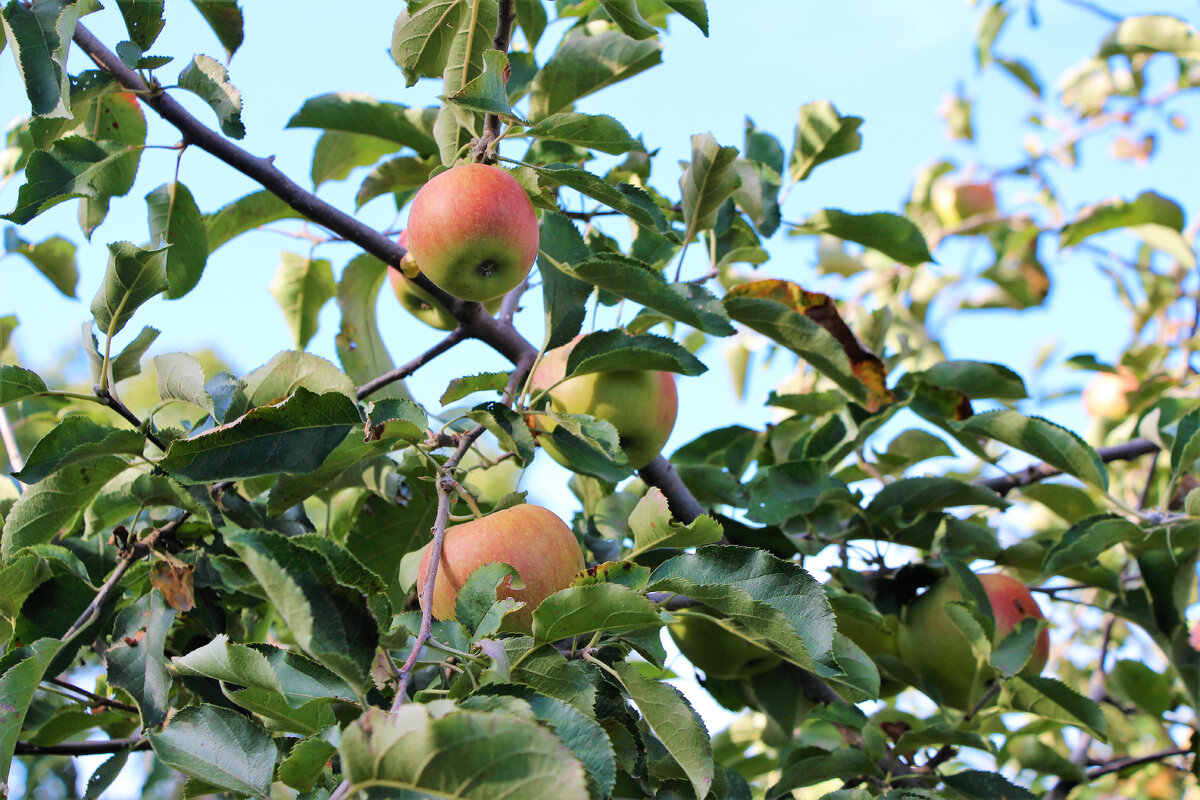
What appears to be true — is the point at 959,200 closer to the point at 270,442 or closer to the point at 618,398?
the point at 618,398

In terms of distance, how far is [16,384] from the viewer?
1.11 meters

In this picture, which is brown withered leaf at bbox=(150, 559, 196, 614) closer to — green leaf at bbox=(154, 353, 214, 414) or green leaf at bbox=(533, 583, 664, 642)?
green leaf at bbox=(154, 353, 214, 414)

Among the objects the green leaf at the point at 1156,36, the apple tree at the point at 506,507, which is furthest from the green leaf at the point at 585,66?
the green leaf at the point at 1156,36

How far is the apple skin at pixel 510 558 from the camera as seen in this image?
100cm

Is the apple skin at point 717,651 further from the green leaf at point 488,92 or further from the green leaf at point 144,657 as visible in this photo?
the green leaf at point 488,92

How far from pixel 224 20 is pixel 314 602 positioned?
3.72ft

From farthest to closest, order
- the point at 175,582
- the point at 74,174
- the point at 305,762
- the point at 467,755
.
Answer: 1. the point at 74,174
2. the point at 175,582
3. the point at 305,762
4. the point at 467,755

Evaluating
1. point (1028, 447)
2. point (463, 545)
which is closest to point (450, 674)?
point (463, 545)

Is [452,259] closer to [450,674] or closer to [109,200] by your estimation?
[450,674]

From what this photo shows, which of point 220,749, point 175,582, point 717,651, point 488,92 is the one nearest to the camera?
point 220,749

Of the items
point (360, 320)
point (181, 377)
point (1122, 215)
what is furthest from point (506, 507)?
point (1122, 215)

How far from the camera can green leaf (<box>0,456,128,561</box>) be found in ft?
3.71

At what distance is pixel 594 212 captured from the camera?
5.62ft

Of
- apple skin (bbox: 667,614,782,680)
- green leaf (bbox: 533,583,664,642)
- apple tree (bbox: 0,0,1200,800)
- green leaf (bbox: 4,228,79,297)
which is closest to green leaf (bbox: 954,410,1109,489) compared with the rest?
apple tree (bbox: 0,0,1200,800)
